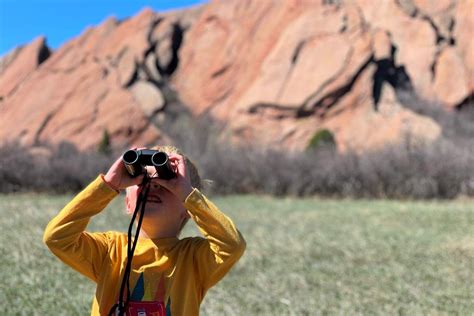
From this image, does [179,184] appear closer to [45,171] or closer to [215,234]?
[215,234]

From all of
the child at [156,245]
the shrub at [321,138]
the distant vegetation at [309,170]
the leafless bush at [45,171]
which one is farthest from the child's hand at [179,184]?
the shrub at [321,138]

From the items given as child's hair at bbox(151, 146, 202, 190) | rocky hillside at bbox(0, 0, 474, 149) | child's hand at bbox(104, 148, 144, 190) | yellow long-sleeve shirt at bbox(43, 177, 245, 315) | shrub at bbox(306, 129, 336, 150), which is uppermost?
child's hand at bbox(104, 148, 144, 190)

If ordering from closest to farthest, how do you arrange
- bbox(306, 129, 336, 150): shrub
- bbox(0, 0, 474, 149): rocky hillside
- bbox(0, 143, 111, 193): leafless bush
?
bbox(0, 143, 111, 193): leafless bush → bbox(306, 129, 336, 150): shrub → bbox(0, 0, 474, 149): rocky hillside

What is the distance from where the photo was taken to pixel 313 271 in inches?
236

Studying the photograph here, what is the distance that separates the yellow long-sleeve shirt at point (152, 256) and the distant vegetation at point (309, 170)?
14.5 m

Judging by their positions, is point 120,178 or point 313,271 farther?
point 313,271

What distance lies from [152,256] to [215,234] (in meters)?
0.29

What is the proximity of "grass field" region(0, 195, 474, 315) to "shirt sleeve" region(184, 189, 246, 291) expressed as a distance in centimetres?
217

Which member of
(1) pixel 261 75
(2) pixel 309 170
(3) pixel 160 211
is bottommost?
(2) pixel 309 170

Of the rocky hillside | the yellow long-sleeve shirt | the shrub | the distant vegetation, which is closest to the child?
the yellow long-sleeve shirt

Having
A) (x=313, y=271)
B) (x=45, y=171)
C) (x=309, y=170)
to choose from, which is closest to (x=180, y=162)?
(x=313, y=271)

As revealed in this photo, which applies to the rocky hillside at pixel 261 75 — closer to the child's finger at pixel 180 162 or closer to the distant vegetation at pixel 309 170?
the distant vegetation at pixel 309 170

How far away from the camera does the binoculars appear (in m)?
1.89

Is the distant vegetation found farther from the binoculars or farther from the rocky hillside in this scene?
the binoculars
